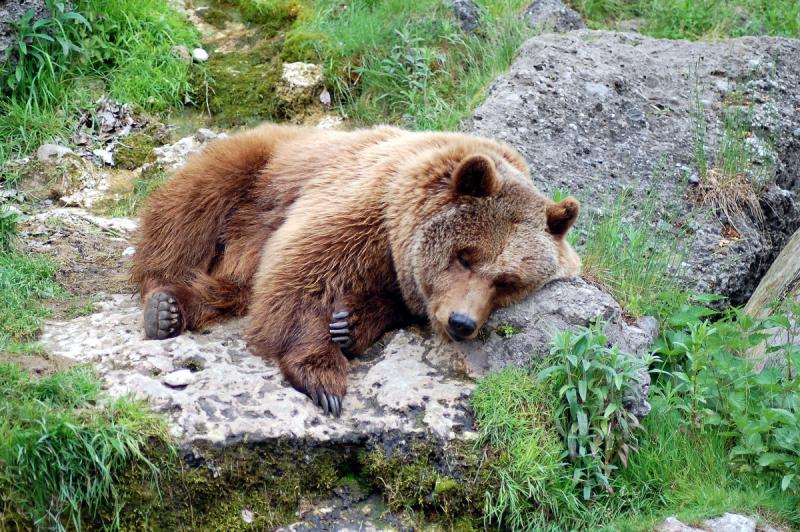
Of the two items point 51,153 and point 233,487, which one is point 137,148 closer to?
point 51,153

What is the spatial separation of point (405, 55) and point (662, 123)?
7.07 feet

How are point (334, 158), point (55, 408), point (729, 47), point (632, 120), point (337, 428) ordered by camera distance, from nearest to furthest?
1. point (55, 408)
2. point (337, 428)
3. point (334, 158)
4. point (632, 120)
5. point (729, 47)

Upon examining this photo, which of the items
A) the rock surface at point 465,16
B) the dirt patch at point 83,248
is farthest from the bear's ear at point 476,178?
the rock surface at point 465,16

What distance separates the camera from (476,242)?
4207mm

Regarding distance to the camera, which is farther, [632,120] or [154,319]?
[632,120]

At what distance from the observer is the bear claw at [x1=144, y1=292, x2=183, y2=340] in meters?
4.41

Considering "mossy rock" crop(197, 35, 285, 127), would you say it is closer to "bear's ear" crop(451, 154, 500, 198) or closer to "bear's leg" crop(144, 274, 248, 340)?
"bear's leg" crop(144, 274, 248, 340)

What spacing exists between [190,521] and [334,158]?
2.22 meters

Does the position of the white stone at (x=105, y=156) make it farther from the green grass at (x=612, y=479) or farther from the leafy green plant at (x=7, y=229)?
the green grass at (x=612, y=479)

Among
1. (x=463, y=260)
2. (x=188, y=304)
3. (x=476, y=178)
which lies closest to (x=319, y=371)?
(x=463, y=260)

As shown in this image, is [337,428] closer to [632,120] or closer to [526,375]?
[526,375]

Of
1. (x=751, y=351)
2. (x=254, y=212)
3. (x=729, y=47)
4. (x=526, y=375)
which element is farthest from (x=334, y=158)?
(x=729, y=47)

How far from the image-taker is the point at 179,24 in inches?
292

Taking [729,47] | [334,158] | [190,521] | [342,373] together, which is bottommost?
[190,521]
